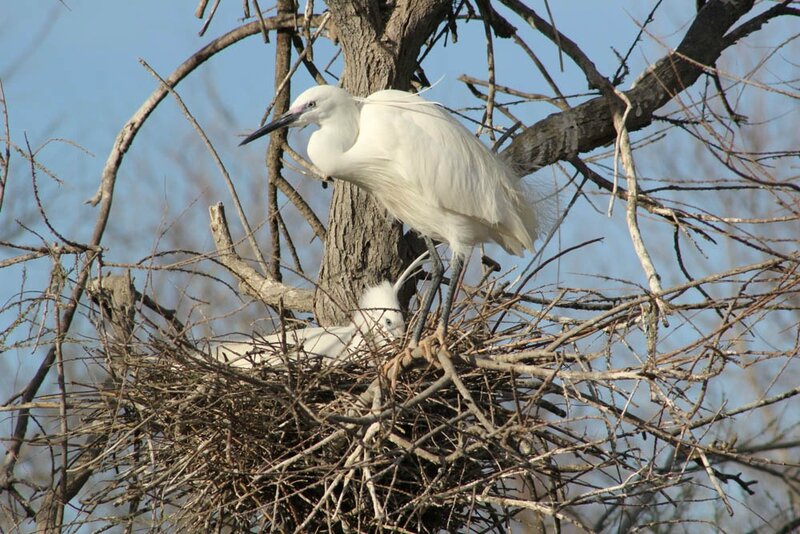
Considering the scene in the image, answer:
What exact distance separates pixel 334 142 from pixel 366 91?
0.48m

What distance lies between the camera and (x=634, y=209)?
3674mm

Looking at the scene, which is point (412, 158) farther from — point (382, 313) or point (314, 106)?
point (382, 313)

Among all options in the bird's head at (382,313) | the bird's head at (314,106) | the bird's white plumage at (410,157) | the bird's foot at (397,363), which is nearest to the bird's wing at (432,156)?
the bird's white plumage at (410,157)

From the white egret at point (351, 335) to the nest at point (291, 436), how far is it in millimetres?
205

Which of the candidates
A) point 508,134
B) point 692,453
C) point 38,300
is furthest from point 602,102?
point 38,300

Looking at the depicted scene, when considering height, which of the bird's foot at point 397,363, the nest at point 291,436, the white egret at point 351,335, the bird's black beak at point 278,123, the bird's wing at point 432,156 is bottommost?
the nest at point 291,436

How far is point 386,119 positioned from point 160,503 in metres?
1.83

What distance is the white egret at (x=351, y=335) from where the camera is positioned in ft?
13.2

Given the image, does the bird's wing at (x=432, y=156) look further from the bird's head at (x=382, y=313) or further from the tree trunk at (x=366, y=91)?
the bird's head at (x=382, y=313)

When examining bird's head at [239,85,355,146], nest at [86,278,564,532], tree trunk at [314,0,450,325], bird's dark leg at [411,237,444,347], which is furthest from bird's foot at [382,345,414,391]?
bird's head at [239,85,355,146]

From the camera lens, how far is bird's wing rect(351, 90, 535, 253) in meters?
4.25

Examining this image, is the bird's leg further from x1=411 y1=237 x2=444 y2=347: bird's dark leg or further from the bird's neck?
the bird's neck

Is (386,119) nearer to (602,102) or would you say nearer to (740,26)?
(602,102)

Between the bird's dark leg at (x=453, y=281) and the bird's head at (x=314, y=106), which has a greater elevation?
the bird's head at (x=314, y=106)
